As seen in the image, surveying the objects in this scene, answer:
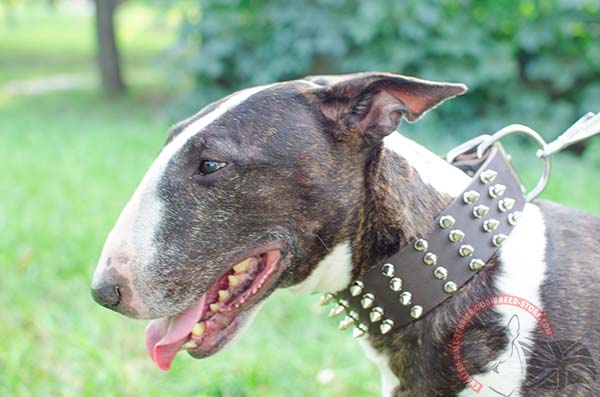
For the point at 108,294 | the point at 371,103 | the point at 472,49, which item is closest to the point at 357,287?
the point at 371,103

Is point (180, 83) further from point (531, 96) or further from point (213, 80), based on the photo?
point (531, 96)

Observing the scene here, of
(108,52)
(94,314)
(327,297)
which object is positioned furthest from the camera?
(108,52)

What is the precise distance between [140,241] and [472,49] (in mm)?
7131

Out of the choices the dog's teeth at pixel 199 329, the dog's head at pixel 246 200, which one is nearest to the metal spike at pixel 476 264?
the dog's head at pixel 246 200

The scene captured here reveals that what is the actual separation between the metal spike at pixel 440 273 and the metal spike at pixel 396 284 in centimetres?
9

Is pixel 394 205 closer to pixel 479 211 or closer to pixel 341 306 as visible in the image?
pixel 479 211

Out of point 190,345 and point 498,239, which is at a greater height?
point 498,239

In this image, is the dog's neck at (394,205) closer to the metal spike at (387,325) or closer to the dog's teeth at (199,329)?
the metal spike at (387,325)

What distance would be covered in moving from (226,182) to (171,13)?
28.0 ft

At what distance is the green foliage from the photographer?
841cm

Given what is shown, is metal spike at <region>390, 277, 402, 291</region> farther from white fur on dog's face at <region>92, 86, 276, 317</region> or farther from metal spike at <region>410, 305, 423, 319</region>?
white fur on dog's face at <region>92, 86, 276, 317</region>

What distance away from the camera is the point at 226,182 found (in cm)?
201

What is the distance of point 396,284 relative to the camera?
6.49 ft

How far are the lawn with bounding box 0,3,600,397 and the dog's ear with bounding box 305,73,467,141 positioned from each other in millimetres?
1567
